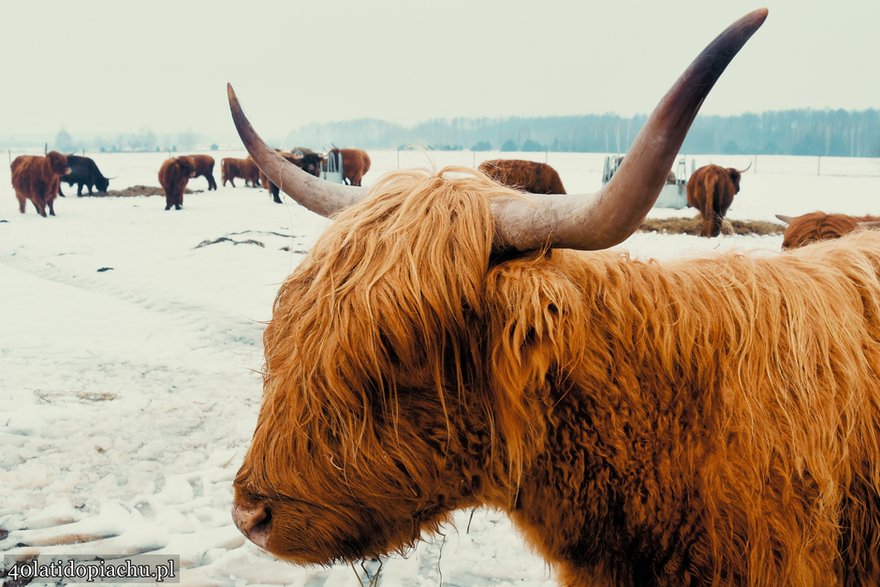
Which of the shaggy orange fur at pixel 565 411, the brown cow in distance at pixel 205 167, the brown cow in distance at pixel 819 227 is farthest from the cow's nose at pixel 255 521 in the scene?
the brown cow in distance at pixel 205 167

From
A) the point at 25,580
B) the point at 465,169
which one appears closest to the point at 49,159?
the point at 25,580

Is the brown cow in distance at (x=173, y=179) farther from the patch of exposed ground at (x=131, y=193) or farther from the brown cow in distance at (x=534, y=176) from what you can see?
the brown cow in distance at (x=534, y=176)

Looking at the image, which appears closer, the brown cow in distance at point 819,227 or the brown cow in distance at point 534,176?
the brown cow in distance at point 819,227

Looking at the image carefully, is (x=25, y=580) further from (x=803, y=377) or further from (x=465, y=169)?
(x=803, y=377)

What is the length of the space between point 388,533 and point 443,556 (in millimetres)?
1749

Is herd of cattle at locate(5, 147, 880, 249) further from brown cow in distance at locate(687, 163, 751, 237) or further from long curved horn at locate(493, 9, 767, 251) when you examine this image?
long curved horn at locate(493, 9, 767, 251)

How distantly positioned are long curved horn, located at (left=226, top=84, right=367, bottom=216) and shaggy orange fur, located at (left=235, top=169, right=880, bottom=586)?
1.42 ft

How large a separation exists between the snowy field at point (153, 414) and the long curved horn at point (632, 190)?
0.61 meters

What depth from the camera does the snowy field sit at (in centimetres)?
332

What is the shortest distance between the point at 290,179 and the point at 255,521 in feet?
3.78

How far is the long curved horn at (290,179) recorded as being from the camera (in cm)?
223

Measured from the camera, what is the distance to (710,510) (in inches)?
65.2

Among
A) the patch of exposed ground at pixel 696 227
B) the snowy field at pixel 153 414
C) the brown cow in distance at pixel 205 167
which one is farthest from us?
the brown cow in distance at pixel 205 167

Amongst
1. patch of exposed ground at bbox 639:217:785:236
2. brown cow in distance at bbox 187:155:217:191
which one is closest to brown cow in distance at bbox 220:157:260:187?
brown cow in distance at bbox 187:155:217:191
